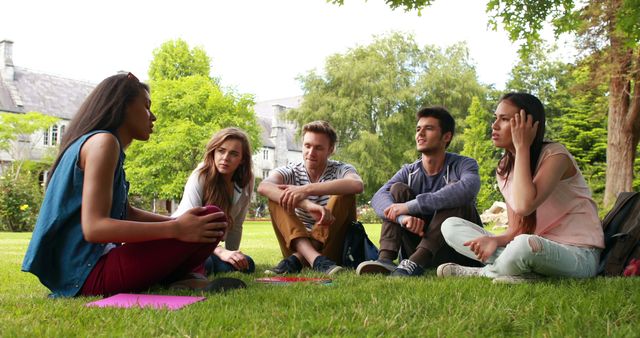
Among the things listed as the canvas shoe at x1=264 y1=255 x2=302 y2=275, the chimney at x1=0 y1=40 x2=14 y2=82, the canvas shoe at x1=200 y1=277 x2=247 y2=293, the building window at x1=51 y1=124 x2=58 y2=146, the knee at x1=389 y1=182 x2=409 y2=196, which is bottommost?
the canvas shoe at x1=264 y1=255 x2=302 y2=275

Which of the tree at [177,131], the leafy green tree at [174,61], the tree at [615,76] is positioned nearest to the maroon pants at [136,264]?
the tree at [615,76]

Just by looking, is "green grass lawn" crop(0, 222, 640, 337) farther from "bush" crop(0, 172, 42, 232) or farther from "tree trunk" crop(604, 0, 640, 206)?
"tree trunk" crop(604, 0, 640, 206)

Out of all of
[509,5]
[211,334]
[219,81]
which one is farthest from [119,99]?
[219,81]

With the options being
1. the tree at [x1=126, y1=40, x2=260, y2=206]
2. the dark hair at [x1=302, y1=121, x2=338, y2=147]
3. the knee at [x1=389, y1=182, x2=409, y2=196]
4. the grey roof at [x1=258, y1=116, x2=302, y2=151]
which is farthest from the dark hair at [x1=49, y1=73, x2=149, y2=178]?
the grey roof at [x1=258, y1=116, x2=302, y2=151]

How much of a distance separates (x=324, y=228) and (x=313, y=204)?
29 centimetres

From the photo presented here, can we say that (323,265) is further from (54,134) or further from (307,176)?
(54,134)

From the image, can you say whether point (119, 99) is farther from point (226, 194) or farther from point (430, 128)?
point (430, 128)

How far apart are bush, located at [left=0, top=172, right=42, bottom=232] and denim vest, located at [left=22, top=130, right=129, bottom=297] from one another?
13956mm

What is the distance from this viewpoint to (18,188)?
650 inches

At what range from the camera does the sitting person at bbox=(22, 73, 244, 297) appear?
2848 mm

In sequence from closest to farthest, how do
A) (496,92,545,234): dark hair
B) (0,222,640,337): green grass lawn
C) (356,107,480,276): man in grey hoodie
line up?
(0,222,640,337): green grass lawn < (496,92,545,234): dark hair < (356,107,480,276): man in grey hoodie

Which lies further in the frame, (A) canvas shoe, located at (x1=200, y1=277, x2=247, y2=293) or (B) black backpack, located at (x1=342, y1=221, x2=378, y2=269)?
(B) black backpack, located at (x1=342, y1=221, x2=378, y2=269)

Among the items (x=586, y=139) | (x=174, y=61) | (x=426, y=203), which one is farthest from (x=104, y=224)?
(x=174, y=61)

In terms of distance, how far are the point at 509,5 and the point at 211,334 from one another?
24.2 ft
